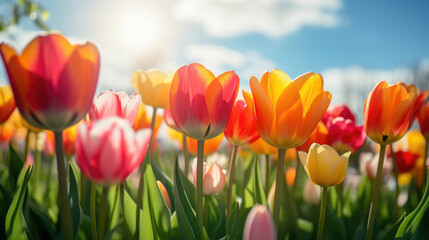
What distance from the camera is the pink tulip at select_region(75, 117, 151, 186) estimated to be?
49 cm

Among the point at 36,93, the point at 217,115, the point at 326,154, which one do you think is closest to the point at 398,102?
the point at 326,154

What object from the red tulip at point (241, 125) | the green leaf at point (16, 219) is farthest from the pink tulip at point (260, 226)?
the green leaf at point (16, 219)

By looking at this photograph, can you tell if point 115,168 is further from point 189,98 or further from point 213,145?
point 213,145

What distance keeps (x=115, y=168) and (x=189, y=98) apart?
24 centimetres

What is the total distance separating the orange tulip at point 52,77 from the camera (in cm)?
49

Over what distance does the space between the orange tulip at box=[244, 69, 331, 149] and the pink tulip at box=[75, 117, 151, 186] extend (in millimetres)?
294

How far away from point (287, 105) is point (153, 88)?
0.52 m

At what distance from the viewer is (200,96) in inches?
26.9

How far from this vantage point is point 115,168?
0.51 metres

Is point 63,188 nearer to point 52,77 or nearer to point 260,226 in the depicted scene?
point 52,77

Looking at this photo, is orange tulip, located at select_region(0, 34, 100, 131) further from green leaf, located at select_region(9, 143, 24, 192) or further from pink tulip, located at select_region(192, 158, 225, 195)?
green leaf, located at select_region(9, 143, 24, 192)

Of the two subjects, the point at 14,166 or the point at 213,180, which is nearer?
the point at 213,180

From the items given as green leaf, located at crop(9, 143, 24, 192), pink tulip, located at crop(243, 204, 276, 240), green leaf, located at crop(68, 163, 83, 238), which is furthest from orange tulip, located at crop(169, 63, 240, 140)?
green leaf, located at crop(9, 143, 24, 192)

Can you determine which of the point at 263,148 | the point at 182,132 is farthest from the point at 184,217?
the point at 263,148
